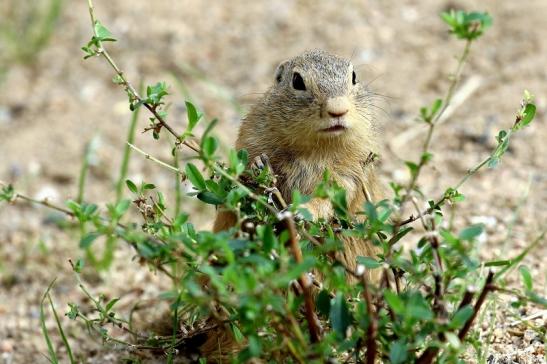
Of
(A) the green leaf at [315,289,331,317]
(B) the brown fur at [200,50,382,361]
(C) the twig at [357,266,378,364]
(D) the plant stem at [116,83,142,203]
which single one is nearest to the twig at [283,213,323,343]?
(A) the green leaf at [315,289,331,317]

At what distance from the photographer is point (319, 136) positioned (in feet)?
11.3

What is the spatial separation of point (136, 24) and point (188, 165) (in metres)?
5.05

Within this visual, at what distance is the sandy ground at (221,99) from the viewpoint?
4793mm

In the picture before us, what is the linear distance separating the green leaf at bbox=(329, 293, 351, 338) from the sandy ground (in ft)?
5.62

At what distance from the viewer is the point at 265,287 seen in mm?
2176

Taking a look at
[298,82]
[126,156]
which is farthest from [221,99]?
[298,82]

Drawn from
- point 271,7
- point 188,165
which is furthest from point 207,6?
point 188,165

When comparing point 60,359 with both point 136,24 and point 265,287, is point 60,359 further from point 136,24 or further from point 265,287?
point 136,24

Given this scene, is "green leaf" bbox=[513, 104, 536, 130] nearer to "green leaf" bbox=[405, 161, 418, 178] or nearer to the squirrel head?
"green leaf" bbox=[405, 161, 418, 178]

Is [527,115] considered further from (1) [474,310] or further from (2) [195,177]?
(2) [195,177]

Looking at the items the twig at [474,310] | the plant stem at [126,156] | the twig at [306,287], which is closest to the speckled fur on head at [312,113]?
the plant stem at [126,156]

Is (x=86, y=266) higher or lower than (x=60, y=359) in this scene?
higher

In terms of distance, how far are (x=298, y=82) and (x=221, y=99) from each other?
2882 millimetres

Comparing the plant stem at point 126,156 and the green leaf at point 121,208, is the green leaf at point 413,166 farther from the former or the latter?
the plant stem at point 126,156
